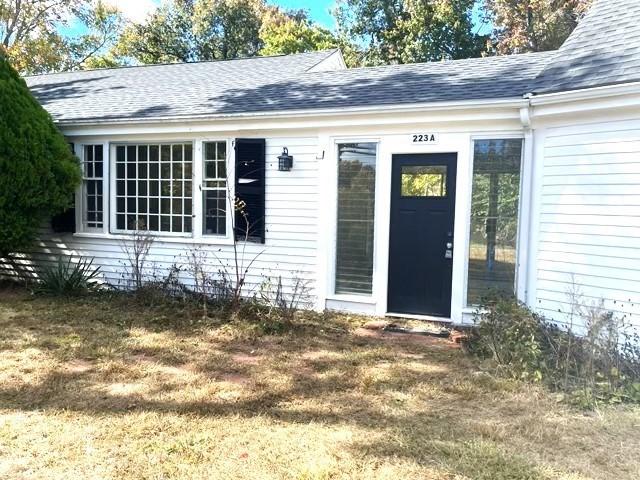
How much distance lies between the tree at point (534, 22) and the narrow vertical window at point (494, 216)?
14406 millimetres

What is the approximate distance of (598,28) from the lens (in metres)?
6.68

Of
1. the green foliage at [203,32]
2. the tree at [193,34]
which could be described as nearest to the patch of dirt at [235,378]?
the green foliage at [203,32]

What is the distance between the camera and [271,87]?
9125 mm

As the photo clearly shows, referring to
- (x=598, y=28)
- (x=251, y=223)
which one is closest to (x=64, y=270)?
(x=251, y=223)

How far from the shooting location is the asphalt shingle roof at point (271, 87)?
284 inches

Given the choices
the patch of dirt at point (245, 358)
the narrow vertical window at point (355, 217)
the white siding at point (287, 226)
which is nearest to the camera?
the patch of dirt at point (245, 358)

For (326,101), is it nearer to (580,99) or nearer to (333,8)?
(580,99)

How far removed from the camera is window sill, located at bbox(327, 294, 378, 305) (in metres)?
7.22

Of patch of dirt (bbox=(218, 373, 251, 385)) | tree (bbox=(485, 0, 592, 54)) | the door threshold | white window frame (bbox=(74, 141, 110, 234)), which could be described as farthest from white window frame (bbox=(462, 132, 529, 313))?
tree (bbox=(485, 0, 592, 54))

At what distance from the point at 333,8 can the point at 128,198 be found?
19840mm

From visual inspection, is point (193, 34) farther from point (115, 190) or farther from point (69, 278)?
point (69, 278)

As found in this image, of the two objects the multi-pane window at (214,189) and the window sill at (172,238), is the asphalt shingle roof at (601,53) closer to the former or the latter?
the multi-pane window at (214,189)

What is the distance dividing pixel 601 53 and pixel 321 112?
340 centimetres

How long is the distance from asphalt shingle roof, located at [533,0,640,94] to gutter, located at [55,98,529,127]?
50 cm
